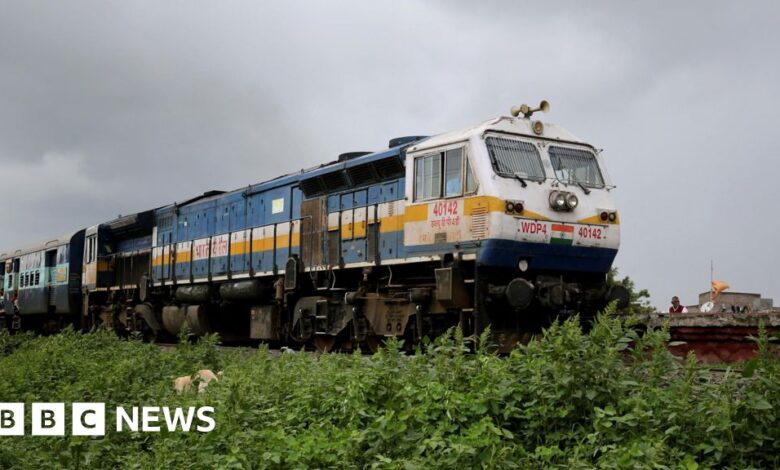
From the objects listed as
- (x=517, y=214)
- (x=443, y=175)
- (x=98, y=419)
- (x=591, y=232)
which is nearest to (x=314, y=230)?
(x=443, y=175)

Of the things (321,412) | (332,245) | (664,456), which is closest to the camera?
(664,456)

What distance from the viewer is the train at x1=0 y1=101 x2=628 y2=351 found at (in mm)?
11547

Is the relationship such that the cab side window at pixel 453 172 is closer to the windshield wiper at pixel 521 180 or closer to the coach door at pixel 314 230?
the windshield wiper at pixel 521 180

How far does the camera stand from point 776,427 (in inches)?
221

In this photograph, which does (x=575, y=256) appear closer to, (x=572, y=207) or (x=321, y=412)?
(x=572, y=207)

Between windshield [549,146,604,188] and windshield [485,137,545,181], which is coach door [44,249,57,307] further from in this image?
windshield [549,146,604,188]

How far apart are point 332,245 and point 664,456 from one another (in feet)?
32.6

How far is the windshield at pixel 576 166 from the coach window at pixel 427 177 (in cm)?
176

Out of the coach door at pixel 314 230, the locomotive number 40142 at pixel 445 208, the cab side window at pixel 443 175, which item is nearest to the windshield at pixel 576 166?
the cab side window at pixel 443 175

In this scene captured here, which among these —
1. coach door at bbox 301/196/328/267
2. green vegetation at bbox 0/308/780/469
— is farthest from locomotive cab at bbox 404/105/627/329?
green vegetation at bbox 0/308/780/469

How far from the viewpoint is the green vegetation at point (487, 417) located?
5648 millimetres

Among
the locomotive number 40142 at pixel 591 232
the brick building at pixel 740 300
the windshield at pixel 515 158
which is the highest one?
the windshield at pixel 515 158

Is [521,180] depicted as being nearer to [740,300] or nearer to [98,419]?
[98,419]

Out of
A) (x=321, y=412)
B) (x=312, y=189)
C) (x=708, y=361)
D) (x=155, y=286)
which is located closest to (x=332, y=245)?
(x=312, y=189)
